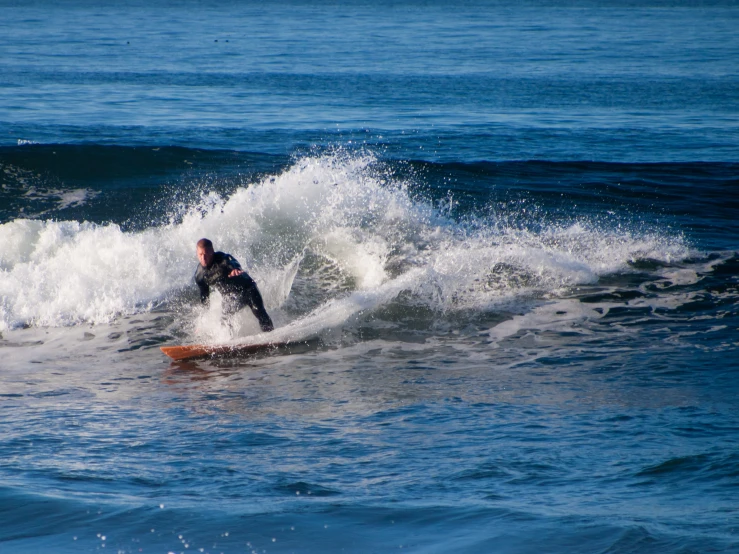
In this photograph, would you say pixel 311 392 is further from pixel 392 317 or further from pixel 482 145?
pixel 482 145

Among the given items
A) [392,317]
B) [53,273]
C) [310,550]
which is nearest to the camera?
[310,550]

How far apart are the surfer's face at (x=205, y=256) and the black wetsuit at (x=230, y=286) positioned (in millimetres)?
46

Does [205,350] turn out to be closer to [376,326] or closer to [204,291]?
[204,291]

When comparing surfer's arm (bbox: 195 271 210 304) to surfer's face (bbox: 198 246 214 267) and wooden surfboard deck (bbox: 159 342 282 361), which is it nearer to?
surfer's face (bbox: 198 246 214 267)

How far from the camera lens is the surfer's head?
31.8 ft

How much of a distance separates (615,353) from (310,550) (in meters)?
5.23

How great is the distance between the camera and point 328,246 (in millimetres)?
13492

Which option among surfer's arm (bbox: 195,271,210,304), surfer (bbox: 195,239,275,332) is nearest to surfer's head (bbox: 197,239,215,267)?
surfer (bbox: 195,239,275,332)

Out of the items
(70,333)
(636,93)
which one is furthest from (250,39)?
(70,333)

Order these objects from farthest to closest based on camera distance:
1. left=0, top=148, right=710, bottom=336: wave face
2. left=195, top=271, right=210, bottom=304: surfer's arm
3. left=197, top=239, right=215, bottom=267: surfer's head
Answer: left=0, top=148, right=710, bottom=336: wave face
left=195, top=271, right=210, bottom=304: surfer's arm
left=197, top=239, right=215, bottom=267: surfer's head

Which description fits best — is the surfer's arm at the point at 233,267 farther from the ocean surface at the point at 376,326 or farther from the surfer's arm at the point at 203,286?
the ocean surface at the point at 376,326

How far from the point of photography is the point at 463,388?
781 cm

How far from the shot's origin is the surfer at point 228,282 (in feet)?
32.0

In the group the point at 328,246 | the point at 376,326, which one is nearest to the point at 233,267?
the point at 376,326
